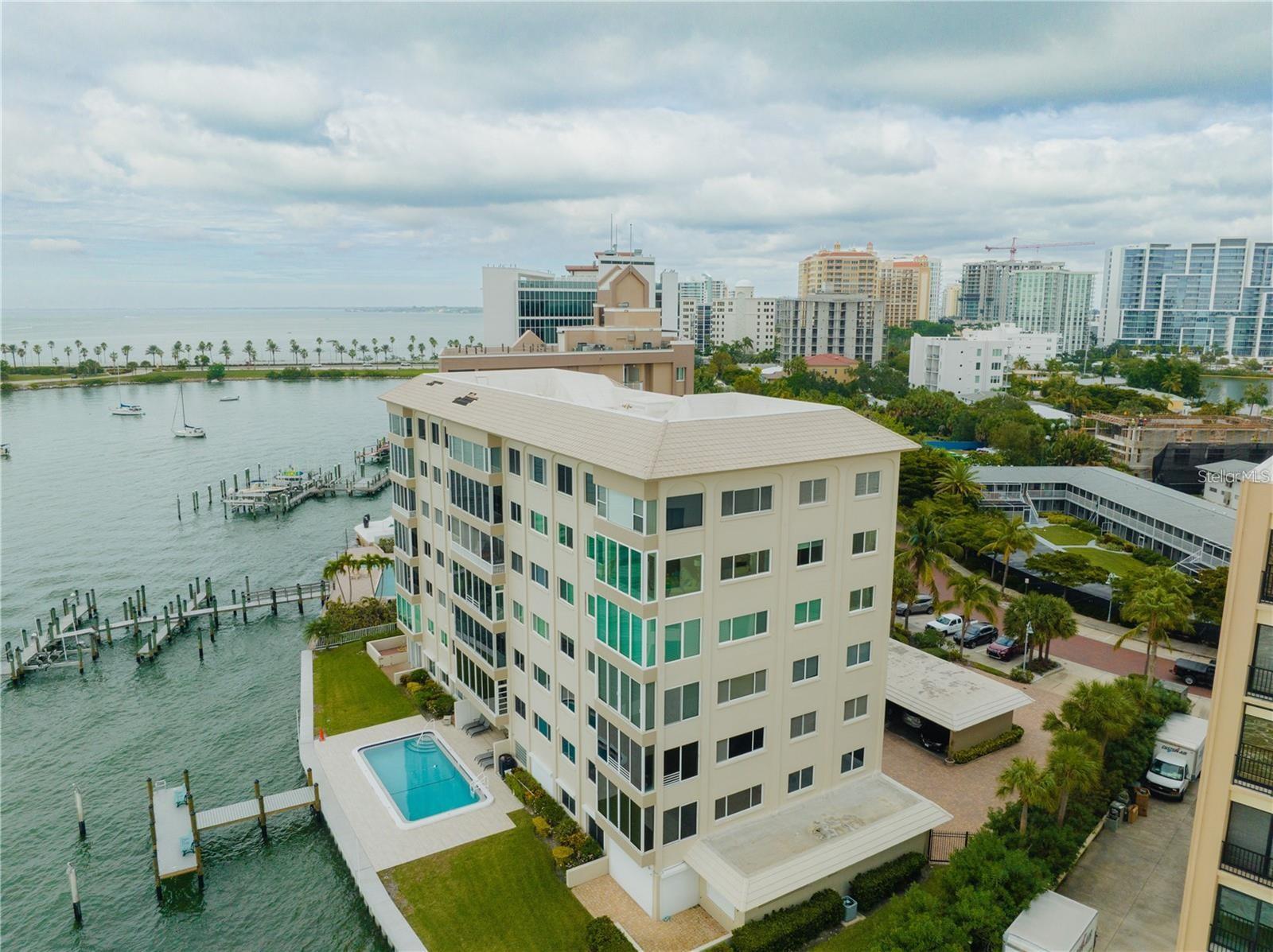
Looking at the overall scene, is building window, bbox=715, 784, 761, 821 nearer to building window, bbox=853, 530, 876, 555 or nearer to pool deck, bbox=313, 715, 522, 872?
building window, bbox=853, 530, 876, 555

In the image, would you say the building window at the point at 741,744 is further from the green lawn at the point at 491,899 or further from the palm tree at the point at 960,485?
the palm tree at the point at 960,485

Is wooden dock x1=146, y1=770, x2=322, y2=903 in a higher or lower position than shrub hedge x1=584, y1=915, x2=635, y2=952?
lower

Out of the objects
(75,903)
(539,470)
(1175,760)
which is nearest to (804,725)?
(539,470)

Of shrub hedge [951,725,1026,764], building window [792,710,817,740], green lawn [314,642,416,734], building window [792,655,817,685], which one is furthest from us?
green lawn [314,642,416,734]

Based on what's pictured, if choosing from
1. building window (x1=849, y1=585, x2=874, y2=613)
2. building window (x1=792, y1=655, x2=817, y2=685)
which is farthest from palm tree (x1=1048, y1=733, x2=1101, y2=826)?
building window (x1=792, y1=655, x2=817, y2=685)

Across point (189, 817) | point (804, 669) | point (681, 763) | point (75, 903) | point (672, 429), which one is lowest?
point (75, 903)

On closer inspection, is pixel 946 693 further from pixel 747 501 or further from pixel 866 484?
pixel 747 501

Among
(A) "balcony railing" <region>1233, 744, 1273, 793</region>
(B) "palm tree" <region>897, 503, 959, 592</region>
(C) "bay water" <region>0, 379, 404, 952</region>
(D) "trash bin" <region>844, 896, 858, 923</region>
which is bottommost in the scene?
(C) "bay water" <region>0, 379, 404, 952</region>

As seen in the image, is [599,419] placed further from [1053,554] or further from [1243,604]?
[1053,554]
